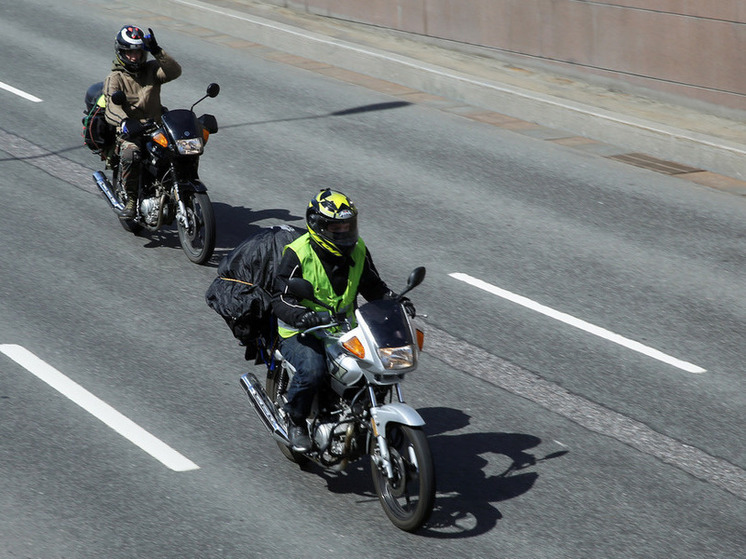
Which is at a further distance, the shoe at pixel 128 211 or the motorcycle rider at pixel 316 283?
the shoe at pixel 128 211

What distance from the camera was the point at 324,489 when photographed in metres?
6.26

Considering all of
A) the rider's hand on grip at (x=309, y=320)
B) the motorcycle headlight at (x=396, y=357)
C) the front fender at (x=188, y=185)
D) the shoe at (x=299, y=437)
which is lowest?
the shoe at (x=299, y=437)

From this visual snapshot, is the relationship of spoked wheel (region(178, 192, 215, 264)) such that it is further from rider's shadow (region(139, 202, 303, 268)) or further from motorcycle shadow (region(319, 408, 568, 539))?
motorcycle shadow (region(319, 408, 568, 539))

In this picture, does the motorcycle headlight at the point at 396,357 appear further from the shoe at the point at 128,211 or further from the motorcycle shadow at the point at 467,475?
the shoe at the point at 128,211

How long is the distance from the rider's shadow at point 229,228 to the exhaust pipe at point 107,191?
346mm

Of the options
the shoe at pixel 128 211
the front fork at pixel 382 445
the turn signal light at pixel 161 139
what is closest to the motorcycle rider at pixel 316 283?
the front fork at pixel 382 445

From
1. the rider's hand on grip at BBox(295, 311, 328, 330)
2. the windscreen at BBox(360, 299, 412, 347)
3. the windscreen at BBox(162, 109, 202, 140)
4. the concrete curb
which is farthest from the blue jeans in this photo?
the concrete curb

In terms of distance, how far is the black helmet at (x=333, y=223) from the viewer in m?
5.96

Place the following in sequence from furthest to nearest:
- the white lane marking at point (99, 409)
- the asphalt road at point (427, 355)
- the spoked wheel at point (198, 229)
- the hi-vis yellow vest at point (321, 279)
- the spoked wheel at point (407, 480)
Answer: the spoked wheel at point (198, 229) → the white lane marking at point (99, 409) → the hi-vis yellow vest at point (321, 279) → the asphalt road at point (427, 355) → the spoked wheel at point (407, 480)

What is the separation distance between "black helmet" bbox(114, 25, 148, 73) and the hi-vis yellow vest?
4.82 m

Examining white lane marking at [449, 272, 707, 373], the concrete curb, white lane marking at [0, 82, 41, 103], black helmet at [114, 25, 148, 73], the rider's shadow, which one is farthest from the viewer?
white lane marking at [0, 82, 41, 103]

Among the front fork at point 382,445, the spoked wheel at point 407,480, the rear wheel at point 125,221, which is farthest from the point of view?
the rear wheel at point 125,221

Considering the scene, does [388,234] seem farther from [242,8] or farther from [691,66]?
[242,8]

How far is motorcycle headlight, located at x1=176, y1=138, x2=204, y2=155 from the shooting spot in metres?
9.78
